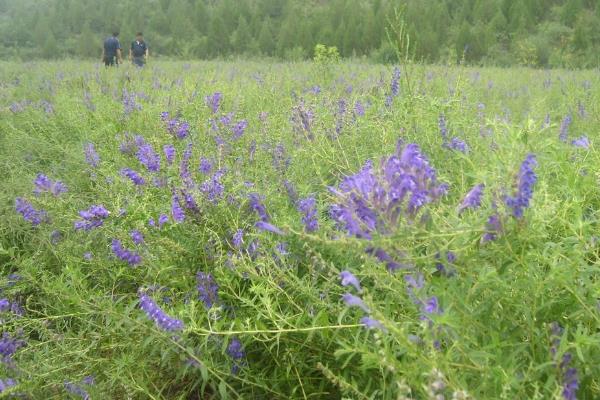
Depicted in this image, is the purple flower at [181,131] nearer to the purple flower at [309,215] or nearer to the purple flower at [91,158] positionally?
the purple flower at [91,158]

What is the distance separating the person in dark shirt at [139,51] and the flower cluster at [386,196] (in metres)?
13.6

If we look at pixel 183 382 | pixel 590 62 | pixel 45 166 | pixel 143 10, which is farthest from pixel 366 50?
pixel 183 382

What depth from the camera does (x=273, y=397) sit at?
210cm

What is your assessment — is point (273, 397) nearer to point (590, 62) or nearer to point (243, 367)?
point (243, 367)

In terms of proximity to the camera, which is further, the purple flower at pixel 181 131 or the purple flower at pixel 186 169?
the purple flower at pixel 181 131

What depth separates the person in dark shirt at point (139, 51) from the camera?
46.1 feet

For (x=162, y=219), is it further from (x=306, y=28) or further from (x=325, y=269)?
(x=306, y=28)

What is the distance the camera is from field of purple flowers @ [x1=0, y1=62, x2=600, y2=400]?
4.46 ft

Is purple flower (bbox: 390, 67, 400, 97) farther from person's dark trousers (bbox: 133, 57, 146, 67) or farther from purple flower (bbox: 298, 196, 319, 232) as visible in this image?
person's dark trousers (bbox: 133, 57, 146, 67)

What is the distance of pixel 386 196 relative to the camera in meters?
1.34

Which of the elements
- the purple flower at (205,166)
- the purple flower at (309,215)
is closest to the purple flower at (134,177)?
the purple flower at (205,166)

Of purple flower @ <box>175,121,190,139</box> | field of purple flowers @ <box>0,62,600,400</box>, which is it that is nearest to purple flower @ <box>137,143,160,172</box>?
field of purple flowers @ <box>0,62,600,400</box>

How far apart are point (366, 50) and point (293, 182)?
77.2ft

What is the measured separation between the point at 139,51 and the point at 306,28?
46.5ft
